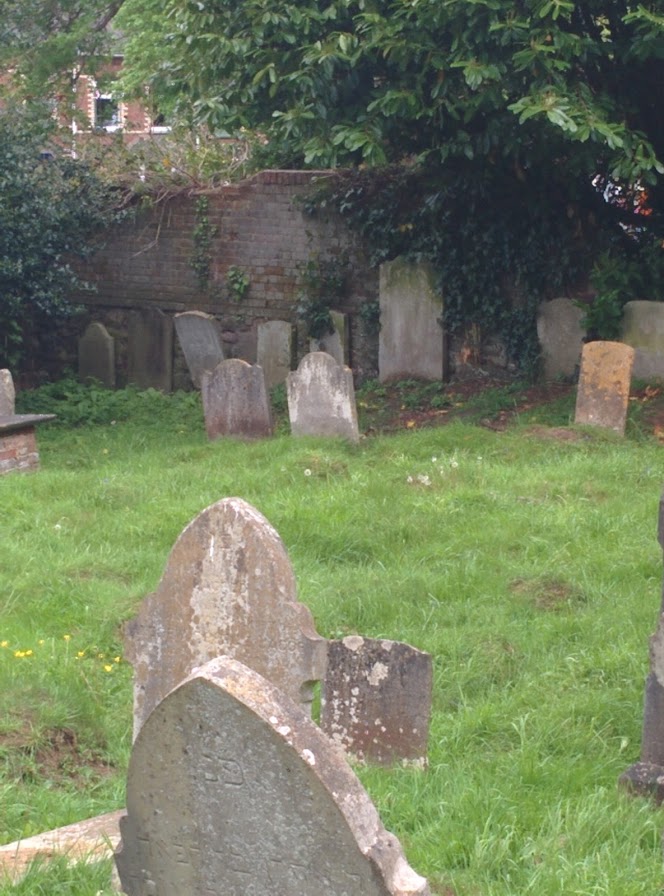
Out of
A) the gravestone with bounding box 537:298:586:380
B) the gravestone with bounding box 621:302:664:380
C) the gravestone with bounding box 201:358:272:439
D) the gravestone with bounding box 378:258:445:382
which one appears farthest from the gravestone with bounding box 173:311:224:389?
the gravestone with bounding box 621:302:664:380

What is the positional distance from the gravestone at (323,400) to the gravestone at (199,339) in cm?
461

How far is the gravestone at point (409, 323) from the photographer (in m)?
15.0

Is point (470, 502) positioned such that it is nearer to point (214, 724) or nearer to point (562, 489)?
point (562, 489)

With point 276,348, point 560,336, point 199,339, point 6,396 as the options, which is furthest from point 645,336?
point 6,396

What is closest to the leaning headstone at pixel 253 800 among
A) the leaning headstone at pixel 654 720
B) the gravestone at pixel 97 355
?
the leaning headstone at pixel 654 720

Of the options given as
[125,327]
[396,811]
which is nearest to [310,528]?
[396,811]

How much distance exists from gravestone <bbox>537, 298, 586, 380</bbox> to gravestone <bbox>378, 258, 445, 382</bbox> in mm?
1257

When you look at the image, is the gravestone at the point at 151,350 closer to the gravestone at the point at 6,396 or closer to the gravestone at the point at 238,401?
the gravestone at the point at 238,401

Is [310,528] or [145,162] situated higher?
[145,162]

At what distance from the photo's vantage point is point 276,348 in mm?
16000

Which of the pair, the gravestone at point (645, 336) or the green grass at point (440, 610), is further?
the gravestone at point (645, 336)

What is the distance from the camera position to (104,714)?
5969 mm

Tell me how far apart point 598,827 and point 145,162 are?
14.1 m

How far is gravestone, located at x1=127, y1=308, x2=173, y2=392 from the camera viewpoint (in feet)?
55.4
